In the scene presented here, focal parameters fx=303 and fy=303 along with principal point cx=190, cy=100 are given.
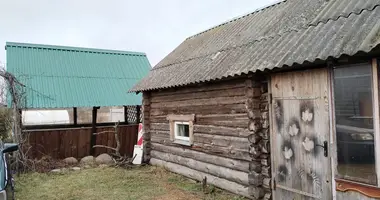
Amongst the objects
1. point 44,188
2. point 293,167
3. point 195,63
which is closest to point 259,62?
point 293,167

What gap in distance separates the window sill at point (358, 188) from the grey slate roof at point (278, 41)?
75.2 inches

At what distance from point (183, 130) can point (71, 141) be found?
17.2 feet

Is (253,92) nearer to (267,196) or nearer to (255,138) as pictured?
(255,138)

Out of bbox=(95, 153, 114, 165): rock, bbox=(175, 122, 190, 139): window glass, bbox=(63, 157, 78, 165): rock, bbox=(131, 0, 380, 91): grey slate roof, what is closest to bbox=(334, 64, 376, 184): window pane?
bbox=(131, 0, 380, 91): grey slate roof

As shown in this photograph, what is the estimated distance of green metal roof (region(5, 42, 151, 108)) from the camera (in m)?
11.7

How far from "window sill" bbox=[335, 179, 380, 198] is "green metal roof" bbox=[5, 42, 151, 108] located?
952cm

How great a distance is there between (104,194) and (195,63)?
14.1 ft

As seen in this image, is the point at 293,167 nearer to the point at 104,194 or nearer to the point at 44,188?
the point at 104,194

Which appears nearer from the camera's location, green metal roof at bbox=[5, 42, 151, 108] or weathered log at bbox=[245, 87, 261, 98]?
weathered log at bbox=[245, 87, 261, 98]

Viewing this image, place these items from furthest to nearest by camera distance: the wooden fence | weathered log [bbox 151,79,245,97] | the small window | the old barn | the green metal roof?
the green metal roof
the old barn
the wooden fence
the small window
weathered log [bbox 151,79,245,97]

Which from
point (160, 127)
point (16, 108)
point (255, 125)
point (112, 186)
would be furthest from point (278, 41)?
point (16, 108)

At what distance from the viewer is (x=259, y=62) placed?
19.1 feet

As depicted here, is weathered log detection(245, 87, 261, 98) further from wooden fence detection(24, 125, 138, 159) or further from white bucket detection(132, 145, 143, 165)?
wooden fence detection(24, 125, 138, 159)

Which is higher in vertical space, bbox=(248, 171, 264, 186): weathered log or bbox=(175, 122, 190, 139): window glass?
bbox=(175, 122, 190, 139): window glass
